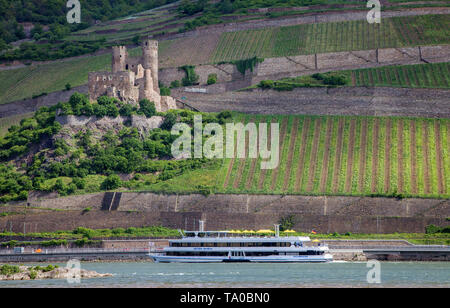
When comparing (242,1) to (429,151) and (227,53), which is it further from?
(429,151)

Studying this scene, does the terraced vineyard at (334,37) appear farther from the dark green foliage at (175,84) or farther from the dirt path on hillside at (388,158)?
the dirt path on hillside at (388,158)

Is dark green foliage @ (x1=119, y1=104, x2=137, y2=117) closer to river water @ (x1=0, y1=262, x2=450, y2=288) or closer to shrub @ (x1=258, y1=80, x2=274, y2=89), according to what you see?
shrub @ (x1=258, y1=80, x2=274, y2=89)

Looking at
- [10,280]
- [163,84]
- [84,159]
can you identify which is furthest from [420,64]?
[10,280]

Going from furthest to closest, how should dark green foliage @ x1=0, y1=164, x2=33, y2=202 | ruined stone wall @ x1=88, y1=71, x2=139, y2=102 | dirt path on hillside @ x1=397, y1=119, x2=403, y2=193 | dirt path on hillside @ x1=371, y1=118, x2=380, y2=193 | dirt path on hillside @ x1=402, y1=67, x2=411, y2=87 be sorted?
dirt path on hillside @ x1=402, y1=67, x2=411, y2=87 → ruined stone wall @ x1=88, y1=71, x2=139, y2=102 → dirt path on hillside @ x1=371, y1=118, x2=380, y2=193 → dirt path on hillside @ x1=397, y1=119, x2=403, y2=193 → dark green foliage @ x1=0, y1=164, x2=33, y2=202

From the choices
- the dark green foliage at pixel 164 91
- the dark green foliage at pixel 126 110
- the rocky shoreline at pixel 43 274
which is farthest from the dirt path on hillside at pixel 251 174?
the rocky shoreline at pixel 43 274

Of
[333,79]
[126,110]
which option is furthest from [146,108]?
[333,79]

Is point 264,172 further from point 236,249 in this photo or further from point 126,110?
point 236,249

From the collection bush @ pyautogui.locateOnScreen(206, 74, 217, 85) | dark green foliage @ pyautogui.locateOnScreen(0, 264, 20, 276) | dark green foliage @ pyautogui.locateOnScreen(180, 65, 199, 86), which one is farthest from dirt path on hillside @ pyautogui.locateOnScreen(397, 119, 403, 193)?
dark green foliage @ pyautogui.locateOnScreen(0, 264, 20, 276)
